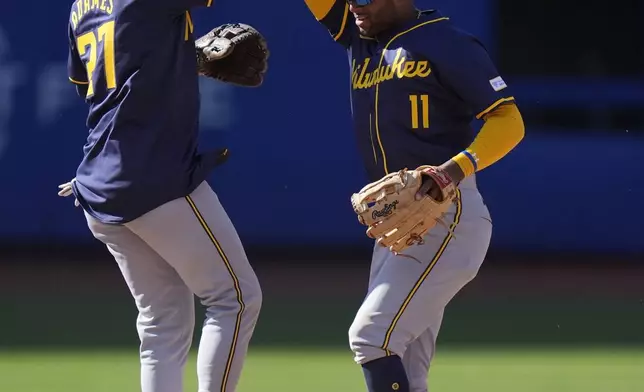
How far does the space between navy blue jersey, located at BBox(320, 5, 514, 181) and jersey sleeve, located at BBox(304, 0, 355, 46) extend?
0.21m

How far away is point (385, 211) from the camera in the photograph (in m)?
3.65

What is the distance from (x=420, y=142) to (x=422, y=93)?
16 cm

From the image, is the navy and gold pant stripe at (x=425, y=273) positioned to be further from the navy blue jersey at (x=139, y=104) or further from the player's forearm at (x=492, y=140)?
the navy blue jersey at (x=139, y=104)

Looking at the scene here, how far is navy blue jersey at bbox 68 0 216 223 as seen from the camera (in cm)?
385

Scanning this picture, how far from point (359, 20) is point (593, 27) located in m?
5.72

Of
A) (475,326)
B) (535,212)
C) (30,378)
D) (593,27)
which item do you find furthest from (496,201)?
(30,378)

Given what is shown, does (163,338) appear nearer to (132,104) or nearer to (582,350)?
(132,104)

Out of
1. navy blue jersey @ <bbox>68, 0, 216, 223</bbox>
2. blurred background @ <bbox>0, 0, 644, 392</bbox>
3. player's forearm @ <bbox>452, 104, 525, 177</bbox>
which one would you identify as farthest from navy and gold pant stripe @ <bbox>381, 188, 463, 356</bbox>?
blurred background @ <bbox>0, 0, 644, 392</bbox>

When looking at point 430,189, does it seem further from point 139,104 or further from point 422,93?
point 139,104

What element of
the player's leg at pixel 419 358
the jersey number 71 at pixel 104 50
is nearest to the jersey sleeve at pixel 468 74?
the player's leg at pixel 419 358

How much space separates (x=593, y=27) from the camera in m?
9.26

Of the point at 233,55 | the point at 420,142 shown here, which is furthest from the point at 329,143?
the point at 420,142

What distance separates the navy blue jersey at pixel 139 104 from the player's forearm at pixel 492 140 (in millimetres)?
934

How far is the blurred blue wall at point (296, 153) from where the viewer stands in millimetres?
8961
